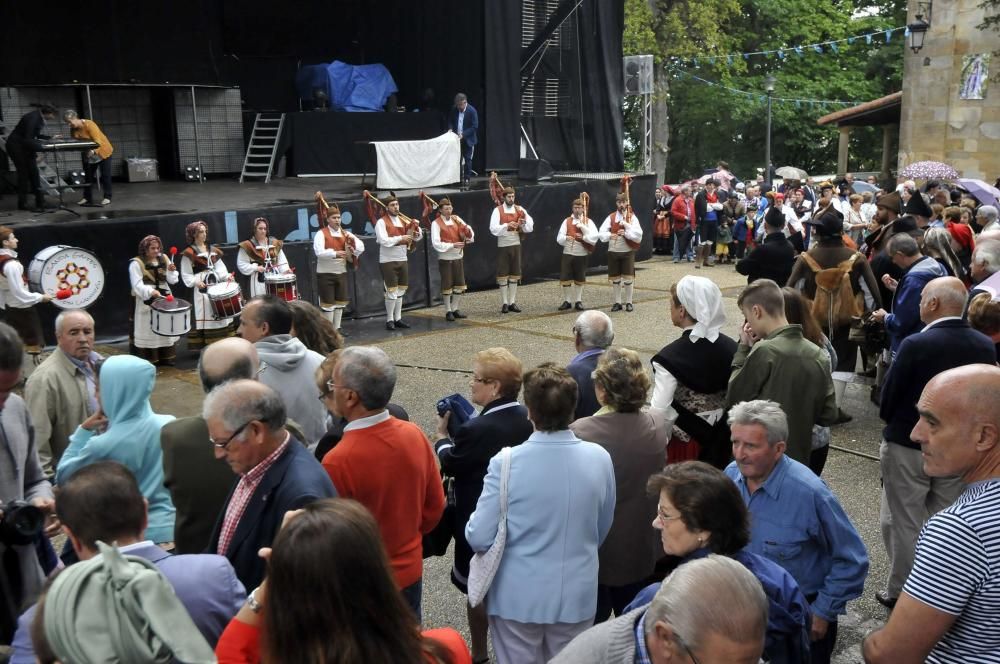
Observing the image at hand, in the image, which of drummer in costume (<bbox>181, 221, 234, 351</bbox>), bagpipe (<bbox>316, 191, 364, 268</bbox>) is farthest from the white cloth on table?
drummer in costume (<bbox>181, 221, 234, 351</bbox>)

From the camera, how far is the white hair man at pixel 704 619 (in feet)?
6.48

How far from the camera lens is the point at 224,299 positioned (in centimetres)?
1098

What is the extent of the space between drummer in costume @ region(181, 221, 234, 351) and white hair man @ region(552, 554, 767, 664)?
9667 millimetres

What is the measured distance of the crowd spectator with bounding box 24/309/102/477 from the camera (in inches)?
196

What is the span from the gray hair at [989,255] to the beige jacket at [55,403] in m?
5.99

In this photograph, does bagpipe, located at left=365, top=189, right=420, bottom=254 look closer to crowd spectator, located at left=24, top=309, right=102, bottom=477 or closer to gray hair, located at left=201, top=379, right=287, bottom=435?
crowd spectator, located at left=24, top=309, right=102, bottom=477

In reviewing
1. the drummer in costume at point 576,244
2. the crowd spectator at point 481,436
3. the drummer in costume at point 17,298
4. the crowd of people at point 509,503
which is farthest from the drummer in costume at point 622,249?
the crowd spectator at point 481,436

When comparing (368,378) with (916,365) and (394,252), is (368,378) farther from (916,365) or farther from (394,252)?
(394,252)

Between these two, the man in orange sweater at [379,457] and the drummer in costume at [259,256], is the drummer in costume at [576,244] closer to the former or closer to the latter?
the drummer in costume at [259,256]

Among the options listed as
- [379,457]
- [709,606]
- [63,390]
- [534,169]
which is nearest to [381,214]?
[534,169]

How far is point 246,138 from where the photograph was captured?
824 inches

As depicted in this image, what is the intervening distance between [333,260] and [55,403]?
24.3ft

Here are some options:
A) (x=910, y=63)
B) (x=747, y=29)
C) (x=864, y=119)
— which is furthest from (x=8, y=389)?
(x=747, y=29)

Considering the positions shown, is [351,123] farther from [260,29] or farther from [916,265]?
[916,265]
